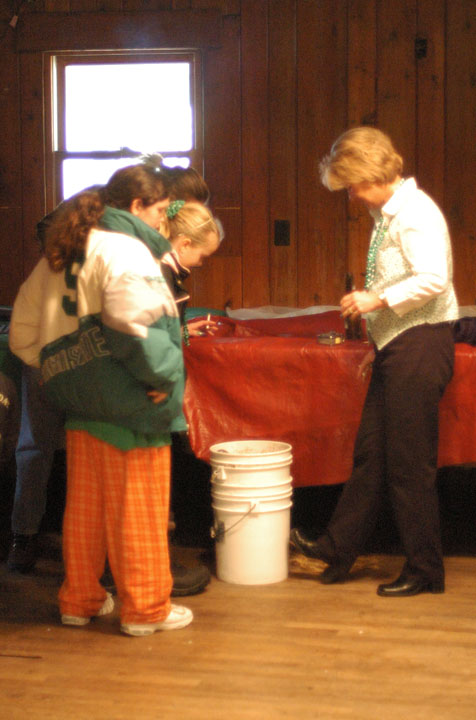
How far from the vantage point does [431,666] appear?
2365mm

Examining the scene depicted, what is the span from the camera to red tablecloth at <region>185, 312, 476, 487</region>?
3205 millimetres

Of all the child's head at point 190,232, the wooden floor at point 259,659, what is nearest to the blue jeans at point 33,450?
→ the wooden floor at point 259,659

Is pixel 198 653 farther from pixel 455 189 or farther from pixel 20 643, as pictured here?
pixel 455 189

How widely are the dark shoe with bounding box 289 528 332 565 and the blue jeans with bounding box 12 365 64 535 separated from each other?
911 millimetres

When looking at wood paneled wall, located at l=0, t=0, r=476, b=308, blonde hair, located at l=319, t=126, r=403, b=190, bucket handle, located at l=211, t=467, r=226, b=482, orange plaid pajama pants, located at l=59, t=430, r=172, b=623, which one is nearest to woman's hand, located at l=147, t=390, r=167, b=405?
orange plaid pajama pants, located at l=59, t=430, r=172, b=623

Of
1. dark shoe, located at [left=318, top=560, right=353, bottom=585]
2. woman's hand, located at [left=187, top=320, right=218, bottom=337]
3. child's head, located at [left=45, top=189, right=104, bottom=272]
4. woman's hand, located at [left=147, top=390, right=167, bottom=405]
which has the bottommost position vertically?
dark shoe, located at [left=318, top=560, right=353, bottom=585]

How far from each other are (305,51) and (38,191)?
6.04 feet

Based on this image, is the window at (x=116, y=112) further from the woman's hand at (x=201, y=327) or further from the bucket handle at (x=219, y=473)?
the bucket handle at (x=219, y=473)

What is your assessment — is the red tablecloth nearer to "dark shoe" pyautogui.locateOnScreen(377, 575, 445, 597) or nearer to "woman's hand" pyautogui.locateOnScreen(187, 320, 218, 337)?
"woman's hand" pyautogui.locateOnScreen(187, 320, 218, 337)

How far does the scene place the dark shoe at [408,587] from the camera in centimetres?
296

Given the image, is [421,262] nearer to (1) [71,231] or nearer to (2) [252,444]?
(2) [252,444]

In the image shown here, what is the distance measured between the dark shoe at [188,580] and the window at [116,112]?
10.4ft

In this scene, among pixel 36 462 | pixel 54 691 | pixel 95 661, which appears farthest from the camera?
pixel 36 462

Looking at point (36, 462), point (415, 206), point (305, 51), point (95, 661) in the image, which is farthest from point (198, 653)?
point (305, 51)
